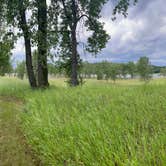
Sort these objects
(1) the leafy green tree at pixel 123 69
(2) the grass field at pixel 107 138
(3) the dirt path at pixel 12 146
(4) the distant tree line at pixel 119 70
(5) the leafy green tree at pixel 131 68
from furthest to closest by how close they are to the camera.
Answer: (1) the leafy green tree at pixel 123 69
(5) the leafy green tree at pixel 131 68
(4) the distant tree line at pixel 119 70
(3) the dirt path at pixel 12 146
(2) the grass field at pixel 107 138

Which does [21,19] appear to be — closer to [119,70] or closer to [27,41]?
[27,41]

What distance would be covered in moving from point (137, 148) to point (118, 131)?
0.57 meters

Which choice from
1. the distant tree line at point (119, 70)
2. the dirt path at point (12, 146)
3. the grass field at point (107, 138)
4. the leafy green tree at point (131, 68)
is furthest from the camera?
the leafy green tree at point (131, 68)

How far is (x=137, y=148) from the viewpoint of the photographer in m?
2.94

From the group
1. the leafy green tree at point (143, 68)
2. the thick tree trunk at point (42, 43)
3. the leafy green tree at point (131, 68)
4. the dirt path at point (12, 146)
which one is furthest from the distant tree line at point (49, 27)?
the leafy green tree at point (131, 68)

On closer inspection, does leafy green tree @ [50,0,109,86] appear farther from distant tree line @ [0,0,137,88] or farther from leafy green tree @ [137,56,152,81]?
leafy green tree @ [137,56,152,81]

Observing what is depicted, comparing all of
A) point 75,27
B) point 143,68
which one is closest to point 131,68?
point 143,68

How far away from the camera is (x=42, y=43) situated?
1466 centimetres

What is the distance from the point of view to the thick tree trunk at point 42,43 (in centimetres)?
1457

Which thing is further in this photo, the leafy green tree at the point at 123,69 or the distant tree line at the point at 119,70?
the leafy green tree at the point at 123,69

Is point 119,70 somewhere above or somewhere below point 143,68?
below

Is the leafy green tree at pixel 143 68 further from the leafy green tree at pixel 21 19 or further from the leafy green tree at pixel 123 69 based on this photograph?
the leafy green tree at pixel 21 19

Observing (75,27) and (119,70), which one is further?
(119,70)

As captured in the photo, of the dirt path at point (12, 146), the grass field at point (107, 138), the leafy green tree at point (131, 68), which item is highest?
the leafy green tree at point (131, 68)
